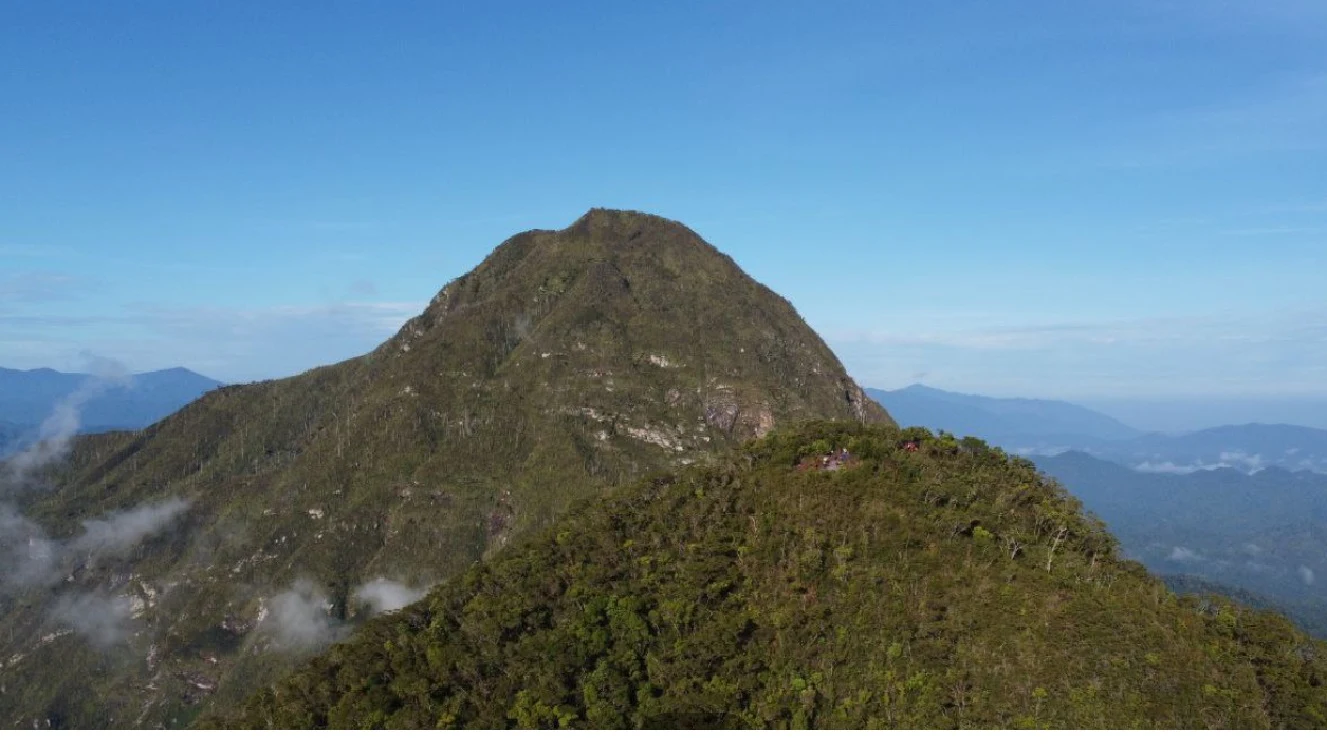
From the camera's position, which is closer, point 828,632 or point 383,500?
point 828,632

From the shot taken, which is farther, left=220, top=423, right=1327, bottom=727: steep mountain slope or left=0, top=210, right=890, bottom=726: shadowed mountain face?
left=0, top=210, right=890, bottom=726: shadowed mountain face

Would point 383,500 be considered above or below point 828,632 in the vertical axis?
below

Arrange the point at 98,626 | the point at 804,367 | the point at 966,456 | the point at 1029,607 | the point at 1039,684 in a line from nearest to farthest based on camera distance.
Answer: the point at 1039,684
the point at 1029,607
the point at 966,456
the point at 98,626
the point at 804,367

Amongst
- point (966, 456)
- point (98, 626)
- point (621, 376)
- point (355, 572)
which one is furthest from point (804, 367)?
point (98, 626)

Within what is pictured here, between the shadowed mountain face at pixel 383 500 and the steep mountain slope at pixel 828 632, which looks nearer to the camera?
the steep mountain slope at pixel 828 632

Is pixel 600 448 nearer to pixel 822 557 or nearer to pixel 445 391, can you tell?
pixel 445 391
